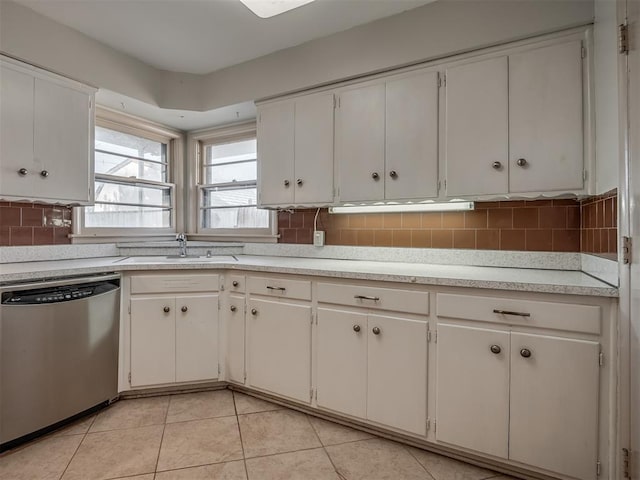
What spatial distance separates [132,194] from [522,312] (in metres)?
3.21

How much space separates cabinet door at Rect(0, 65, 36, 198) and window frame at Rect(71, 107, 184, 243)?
62 centimetres

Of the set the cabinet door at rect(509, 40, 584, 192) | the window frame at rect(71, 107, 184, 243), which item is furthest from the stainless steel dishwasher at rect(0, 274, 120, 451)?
the cabinet door at rect(509, 40, 584, 192)

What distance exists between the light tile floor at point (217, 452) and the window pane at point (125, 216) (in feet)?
4.99

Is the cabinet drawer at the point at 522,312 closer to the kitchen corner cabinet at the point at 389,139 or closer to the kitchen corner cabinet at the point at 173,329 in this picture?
the kitchen corner cabinet at the point at 389,139

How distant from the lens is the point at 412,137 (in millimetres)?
2139

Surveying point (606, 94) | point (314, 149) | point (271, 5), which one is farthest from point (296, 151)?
point (606, 94)

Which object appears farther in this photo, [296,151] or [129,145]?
[129,145]

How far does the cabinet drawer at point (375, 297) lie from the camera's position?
69.8 inches

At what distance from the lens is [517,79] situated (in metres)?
1.85

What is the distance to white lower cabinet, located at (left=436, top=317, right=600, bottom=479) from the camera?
144cm

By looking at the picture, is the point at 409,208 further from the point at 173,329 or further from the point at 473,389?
the point at 173,329

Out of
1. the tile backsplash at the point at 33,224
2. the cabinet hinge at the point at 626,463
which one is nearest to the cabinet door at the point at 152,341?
the tile backsplash at the point at 33,224

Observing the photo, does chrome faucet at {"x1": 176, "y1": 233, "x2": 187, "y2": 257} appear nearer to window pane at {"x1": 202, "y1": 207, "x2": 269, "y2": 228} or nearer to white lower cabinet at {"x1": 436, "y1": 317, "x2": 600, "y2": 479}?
window pane at {"x1": 202, "y1": 207, "x2": 269, "y2": 228}

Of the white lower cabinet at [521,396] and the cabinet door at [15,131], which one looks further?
the cabinet door at [15,131]
